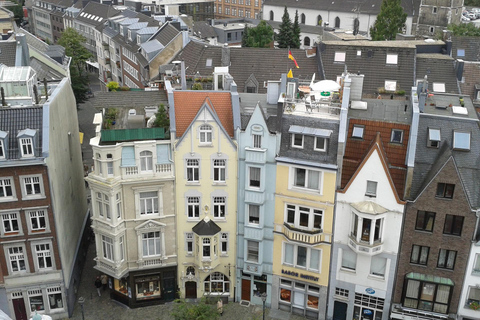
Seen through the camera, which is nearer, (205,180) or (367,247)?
(367,247)

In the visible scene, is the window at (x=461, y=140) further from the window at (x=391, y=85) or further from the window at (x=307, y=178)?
the window at (x=391, y=85)

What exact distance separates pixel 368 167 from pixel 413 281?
36.4 ft

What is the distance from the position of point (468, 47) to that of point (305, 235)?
5681cm

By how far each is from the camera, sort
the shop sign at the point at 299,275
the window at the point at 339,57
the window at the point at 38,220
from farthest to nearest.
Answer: the window at the point at 339,57, the shop sign at the point at 299,275, the window at the point at 38,220

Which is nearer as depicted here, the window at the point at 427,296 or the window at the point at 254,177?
the window at the point at 427,296

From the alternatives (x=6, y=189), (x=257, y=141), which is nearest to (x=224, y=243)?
(x=257, y=141)

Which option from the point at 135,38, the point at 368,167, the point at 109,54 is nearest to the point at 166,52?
the point at 135,38

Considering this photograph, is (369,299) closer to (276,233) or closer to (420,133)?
(276,233)

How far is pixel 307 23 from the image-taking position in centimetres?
17962

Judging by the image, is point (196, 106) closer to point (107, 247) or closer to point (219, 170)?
point (219, 170)

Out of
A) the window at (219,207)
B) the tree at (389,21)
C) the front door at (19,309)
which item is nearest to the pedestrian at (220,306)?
the window at (219,207)

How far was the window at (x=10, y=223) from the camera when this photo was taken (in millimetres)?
46969

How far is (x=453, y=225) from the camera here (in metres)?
44.3

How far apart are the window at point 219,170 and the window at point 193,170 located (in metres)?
1.56
